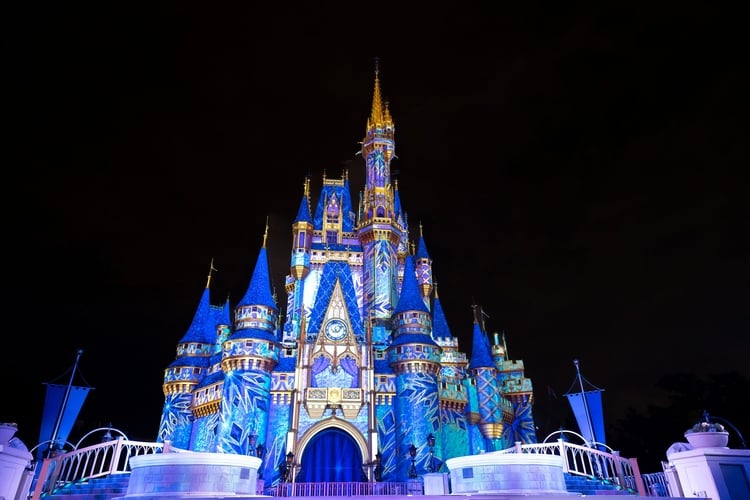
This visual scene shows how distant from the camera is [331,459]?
28312mm

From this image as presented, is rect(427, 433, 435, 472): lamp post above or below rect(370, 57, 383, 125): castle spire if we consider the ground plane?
below

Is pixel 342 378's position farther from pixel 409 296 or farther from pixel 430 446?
pixel 409 296

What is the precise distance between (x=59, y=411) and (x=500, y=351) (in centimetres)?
3594

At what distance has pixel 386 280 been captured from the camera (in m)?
38.4

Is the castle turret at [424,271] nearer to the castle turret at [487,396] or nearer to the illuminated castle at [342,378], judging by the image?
the illuminated castle at [342,378]

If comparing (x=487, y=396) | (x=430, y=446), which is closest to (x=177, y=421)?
(x=430, y=446)

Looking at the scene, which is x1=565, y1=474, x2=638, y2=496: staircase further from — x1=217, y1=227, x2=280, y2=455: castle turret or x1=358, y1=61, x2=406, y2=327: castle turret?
x1=358, y1=61, x2=406, y2=327: castle turret

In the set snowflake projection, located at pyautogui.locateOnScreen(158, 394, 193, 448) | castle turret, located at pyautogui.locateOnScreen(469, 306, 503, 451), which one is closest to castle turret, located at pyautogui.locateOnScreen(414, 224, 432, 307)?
castle turret, located at pyautogui.locateOnScreen(469, 306, 503, 451)

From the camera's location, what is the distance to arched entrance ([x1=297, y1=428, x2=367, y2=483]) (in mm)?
27609

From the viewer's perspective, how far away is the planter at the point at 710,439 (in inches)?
409

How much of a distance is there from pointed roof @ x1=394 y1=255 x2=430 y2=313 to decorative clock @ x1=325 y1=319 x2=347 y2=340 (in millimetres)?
4228

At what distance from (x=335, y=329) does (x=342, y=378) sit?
3491 mm

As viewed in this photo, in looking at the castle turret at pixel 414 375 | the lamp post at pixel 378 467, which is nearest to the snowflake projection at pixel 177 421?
the lamp post at pixel 378 467

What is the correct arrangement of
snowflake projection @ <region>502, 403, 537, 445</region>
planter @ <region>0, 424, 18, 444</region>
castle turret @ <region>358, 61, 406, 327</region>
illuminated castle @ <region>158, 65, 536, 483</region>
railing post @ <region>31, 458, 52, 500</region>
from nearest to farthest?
planter @ <region>0, 424, 18, 444</region> → railing post @ <region>31, 458, 52, 500</region> → illuminated castle @ <region>158, 65, 536, 483</region> → castle turret @ <region>358, 61, 406, 327</region> → snowflake projection @ <region>502, 403, 537, 445</region>
